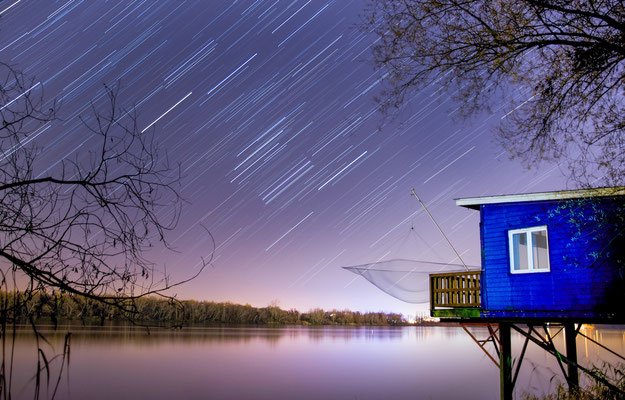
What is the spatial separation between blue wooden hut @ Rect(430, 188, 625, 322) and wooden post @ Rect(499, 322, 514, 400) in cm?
193

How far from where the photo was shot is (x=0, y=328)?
77.1 inches

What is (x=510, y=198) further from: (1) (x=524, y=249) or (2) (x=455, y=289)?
(2) (x=455, y=289)

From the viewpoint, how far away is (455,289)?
1357 cm

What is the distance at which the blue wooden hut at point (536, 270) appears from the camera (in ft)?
37.2

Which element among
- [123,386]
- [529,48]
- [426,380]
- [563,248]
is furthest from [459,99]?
[426,380]

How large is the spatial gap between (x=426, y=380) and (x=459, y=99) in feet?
94.1

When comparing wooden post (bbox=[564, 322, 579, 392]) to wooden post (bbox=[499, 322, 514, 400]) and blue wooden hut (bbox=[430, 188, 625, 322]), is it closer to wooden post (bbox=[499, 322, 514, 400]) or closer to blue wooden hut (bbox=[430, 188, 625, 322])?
wooden post (bbox=[499, 322, 514, 400])

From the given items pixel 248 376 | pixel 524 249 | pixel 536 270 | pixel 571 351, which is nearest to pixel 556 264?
pixel 536 270

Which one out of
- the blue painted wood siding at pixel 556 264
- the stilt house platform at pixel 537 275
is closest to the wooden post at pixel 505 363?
the stilt house platform at pixel 537 275

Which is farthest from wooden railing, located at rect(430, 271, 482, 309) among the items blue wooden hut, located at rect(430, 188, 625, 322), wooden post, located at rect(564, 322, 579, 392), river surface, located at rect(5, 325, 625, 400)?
river surface, located at rect(5, 325, 625, 400)

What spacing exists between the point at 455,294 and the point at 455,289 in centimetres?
15

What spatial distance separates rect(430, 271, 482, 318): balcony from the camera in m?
13.3

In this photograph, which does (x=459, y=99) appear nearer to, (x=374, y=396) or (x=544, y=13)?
(x=544, y=13)

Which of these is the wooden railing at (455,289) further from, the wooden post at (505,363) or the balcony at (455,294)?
the wooden post at (505,363)
